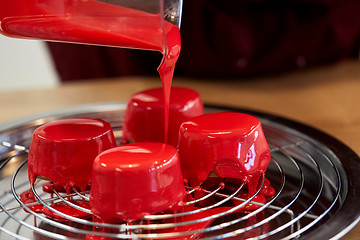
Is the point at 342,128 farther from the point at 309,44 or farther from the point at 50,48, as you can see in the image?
the point at 50,48

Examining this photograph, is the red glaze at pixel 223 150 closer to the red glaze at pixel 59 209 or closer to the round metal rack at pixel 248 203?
the round metal rack at pixel 248 203

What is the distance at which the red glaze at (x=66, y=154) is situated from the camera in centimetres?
75

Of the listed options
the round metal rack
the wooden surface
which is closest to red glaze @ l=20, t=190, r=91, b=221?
the round metal rack

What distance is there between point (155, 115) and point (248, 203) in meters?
0.25

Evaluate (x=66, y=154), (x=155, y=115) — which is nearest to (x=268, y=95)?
(x=155, y=115)

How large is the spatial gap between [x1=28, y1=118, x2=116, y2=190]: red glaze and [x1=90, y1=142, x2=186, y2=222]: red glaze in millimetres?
98

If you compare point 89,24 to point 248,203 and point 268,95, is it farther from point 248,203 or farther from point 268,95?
point 268,95

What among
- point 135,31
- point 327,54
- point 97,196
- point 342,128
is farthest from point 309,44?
point 97,196

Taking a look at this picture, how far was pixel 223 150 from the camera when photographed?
28.8 inches

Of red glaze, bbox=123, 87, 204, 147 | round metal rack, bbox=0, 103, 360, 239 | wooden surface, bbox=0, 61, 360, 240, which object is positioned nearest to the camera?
round metal rack, bbox=0, 103, 360, 239

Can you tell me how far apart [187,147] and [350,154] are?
29 cm

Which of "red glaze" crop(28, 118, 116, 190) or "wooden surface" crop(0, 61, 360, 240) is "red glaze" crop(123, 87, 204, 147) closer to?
"red glaze" crop(28, 118, 116, 190)

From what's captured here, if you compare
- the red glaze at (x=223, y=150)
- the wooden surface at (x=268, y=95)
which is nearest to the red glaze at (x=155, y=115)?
the red glaze at (x=223, y=150)

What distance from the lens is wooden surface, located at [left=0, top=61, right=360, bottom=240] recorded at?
117cm
